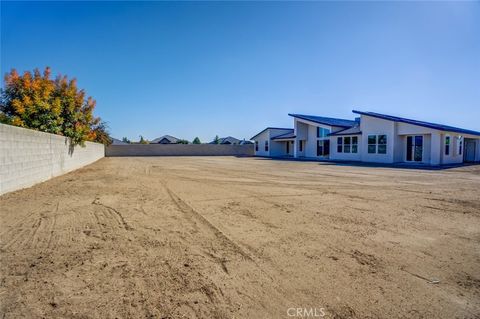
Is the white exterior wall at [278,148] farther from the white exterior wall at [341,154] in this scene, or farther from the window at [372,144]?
the window at [372,144]

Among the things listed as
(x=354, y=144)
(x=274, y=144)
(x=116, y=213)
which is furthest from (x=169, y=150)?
(x=116, y=213)

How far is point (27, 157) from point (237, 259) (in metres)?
8.49

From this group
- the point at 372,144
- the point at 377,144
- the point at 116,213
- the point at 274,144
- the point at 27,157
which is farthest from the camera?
the point at 274,144

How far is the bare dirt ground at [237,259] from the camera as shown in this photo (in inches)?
101

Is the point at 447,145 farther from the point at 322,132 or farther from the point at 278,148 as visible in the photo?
the point at 278,148

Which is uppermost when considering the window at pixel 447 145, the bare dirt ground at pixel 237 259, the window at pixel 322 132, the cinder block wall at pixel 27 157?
the window at pixel 322 132

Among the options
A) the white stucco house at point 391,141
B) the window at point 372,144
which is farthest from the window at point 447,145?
the window at point 372,144

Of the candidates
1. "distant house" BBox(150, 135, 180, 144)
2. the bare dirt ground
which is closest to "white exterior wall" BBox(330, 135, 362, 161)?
the bare dirt ground

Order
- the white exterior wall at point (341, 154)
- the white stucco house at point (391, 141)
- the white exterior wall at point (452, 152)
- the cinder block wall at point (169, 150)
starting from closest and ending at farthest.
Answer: the white exterior wall at point (452, 152) → the white stucco house at point (391, 141) → the white exterior wall at point (341, 154) → the cinder block wall at point (169, 150)

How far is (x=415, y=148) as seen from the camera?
73.0ft

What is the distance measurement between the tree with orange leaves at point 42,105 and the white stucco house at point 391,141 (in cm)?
2263

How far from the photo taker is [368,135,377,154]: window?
24.5m

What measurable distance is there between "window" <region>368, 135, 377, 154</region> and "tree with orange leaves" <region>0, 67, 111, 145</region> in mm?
22608

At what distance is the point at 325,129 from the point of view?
3203 centimetres
